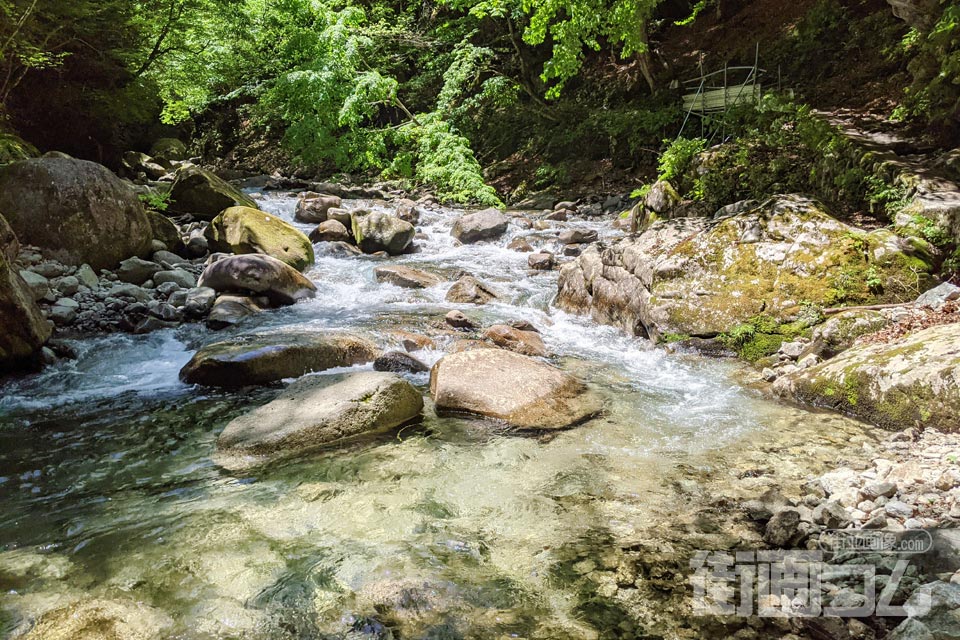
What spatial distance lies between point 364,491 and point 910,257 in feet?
18.8

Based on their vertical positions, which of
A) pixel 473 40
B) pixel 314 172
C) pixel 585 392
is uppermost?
pixel 473 40

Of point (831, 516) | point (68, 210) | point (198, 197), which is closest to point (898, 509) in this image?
point (831, 516)

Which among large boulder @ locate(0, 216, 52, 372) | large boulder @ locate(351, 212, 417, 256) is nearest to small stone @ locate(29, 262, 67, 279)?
large boulder @ locate(0, 216, 52, 372)

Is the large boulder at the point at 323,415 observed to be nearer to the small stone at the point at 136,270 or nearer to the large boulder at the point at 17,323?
the large boulder at the point at 17,323

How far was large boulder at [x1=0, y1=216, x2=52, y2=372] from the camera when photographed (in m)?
5.52

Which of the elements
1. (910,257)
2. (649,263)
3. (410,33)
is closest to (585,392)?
(649,263)

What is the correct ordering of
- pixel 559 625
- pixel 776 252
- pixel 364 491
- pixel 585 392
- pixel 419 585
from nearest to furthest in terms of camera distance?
pixel 559 625
pixel 419 585
pixel 364 491
pixel 585 392
pixel 776 252

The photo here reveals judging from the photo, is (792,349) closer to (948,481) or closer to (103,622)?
(948,481)

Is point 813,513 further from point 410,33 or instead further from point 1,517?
point 410,33

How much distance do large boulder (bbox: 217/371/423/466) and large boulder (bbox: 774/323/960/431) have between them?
3.28 m

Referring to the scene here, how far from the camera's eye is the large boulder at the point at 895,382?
375 centimetres

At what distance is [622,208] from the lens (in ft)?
47.7

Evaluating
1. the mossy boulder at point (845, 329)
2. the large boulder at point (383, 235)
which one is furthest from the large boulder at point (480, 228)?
the mossy boulder at point (845, 329)

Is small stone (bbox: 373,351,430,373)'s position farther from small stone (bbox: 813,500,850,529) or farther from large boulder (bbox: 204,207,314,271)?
large boulder (bbox: 204,207,314,271)
